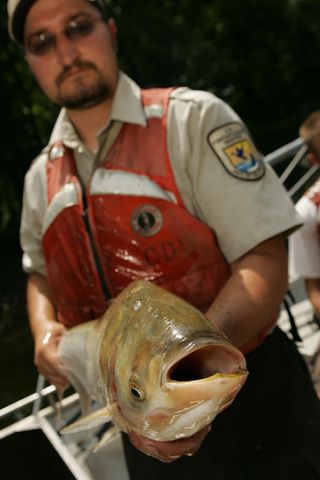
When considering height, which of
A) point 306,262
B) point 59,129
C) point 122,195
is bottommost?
point 306,262

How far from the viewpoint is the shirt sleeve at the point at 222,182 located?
7.48 ft

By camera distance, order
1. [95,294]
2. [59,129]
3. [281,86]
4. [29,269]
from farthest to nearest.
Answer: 1. [281,86]
2. [29,269]
3. [59,129]
4. [95,294]

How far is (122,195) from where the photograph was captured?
97.3 inches

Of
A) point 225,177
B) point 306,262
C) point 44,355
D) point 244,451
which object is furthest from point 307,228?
point 44,355

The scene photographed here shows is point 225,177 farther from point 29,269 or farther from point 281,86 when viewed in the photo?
point 281,86

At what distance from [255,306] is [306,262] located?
1529mm

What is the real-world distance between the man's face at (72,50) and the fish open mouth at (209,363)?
1.61m

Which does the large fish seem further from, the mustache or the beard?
the mustache

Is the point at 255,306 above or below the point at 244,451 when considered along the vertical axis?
above

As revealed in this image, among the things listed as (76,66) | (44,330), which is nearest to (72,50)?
(76,66)

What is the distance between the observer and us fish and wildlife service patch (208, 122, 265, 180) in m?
2.31

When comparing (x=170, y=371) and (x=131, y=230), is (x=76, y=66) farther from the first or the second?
(x=170, y=371)

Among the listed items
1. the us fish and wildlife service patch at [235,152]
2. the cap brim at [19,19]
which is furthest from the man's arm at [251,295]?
the cap brim at [19,19]

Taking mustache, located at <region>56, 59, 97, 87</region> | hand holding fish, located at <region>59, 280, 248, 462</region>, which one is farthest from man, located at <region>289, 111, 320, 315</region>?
hand holding fish, located at <region>59, 280, 248, 462</region>
